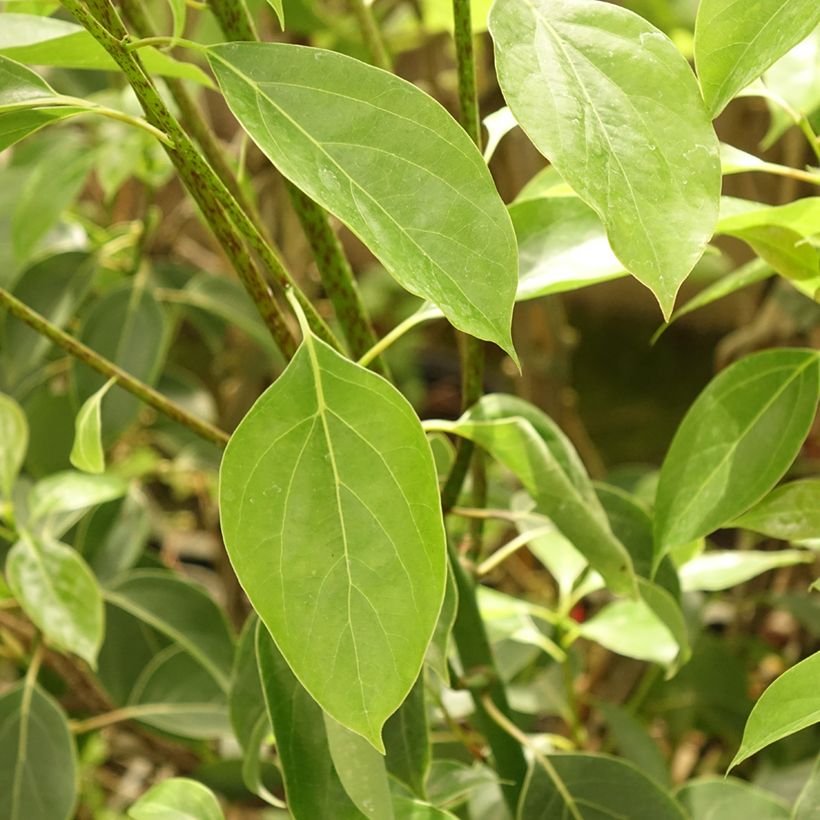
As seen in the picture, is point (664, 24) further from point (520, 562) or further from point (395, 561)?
point (395, 561)

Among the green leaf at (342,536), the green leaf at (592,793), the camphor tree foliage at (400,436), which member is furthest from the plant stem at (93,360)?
the green leaf at (592,793)

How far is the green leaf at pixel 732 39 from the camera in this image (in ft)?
0.93

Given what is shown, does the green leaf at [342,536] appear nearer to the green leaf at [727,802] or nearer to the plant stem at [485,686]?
the plant stem at [485,686]

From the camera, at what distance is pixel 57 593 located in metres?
0.51

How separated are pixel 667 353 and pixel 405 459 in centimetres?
174

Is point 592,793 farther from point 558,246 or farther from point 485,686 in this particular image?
point 558,246

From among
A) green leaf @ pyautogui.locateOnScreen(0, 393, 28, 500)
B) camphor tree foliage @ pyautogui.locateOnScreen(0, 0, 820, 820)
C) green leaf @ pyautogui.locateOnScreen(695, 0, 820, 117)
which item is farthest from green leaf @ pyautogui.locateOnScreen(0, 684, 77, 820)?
green leaf @ pyautogui.locateOnScreen(695, 0, 820, 117)

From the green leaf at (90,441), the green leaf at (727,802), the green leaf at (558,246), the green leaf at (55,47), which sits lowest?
the green leaf at (727,802)

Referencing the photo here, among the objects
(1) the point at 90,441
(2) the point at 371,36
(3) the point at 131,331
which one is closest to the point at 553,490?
(1) the point at 90,441

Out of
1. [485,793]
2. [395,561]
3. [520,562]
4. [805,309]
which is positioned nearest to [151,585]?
[485,793]

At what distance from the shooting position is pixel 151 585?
61cm

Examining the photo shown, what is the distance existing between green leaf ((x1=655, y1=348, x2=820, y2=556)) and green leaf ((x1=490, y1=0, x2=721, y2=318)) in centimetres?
13

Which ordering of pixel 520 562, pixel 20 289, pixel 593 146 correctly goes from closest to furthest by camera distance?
1. pixel 593 146
2. pixel 20 289
3. pixel 520 562

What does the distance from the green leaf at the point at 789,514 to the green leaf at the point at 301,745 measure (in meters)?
0.18
